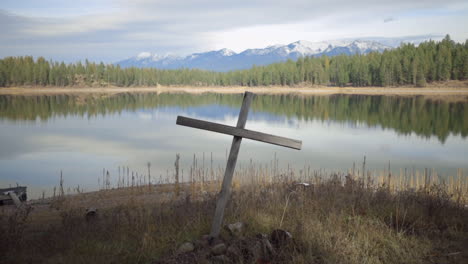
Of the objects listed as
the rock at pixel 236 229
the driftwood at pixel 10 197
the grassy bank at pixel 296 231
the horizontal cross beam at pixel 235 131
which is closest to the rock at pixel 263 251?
the grassy bank at pixel 296 231

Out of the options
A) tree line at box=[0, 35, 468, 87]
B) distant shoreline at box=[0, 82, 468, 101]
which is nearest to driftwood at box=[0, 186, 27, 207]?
distant shoreline at box=[0, 82, 468, 101]

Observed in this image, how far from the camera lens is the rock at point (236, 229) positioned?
20.5 feet

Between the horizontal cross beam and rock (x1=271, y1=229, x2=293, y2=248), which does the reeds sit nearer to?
rock (x1=271, y1=229, x2=293, y2=248)

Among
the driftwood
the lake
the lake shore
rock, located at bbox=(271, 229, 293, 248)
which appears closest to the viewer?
the lake shore

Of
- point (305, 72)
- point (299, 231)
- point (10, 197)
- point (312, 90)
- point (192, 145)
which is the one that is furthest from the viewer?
point (305, 72)

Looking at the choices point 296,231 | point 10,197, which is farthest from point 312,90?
point 296,231

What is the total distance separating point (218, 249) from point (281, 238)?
1.00 m

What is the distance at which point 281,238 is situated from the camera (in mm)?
5895

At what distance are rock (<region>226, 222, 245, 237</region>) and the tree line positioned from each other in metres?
105

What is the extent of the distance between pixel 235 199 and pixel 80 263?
11.5 feet

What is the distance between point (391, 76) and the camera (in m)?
106

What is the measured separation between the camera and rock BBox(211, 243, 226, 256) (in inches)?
216

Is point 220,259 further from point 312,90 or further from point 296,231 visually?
point 312,90

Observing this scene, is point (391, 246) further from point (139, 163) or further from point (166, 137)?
point (166, 137)
